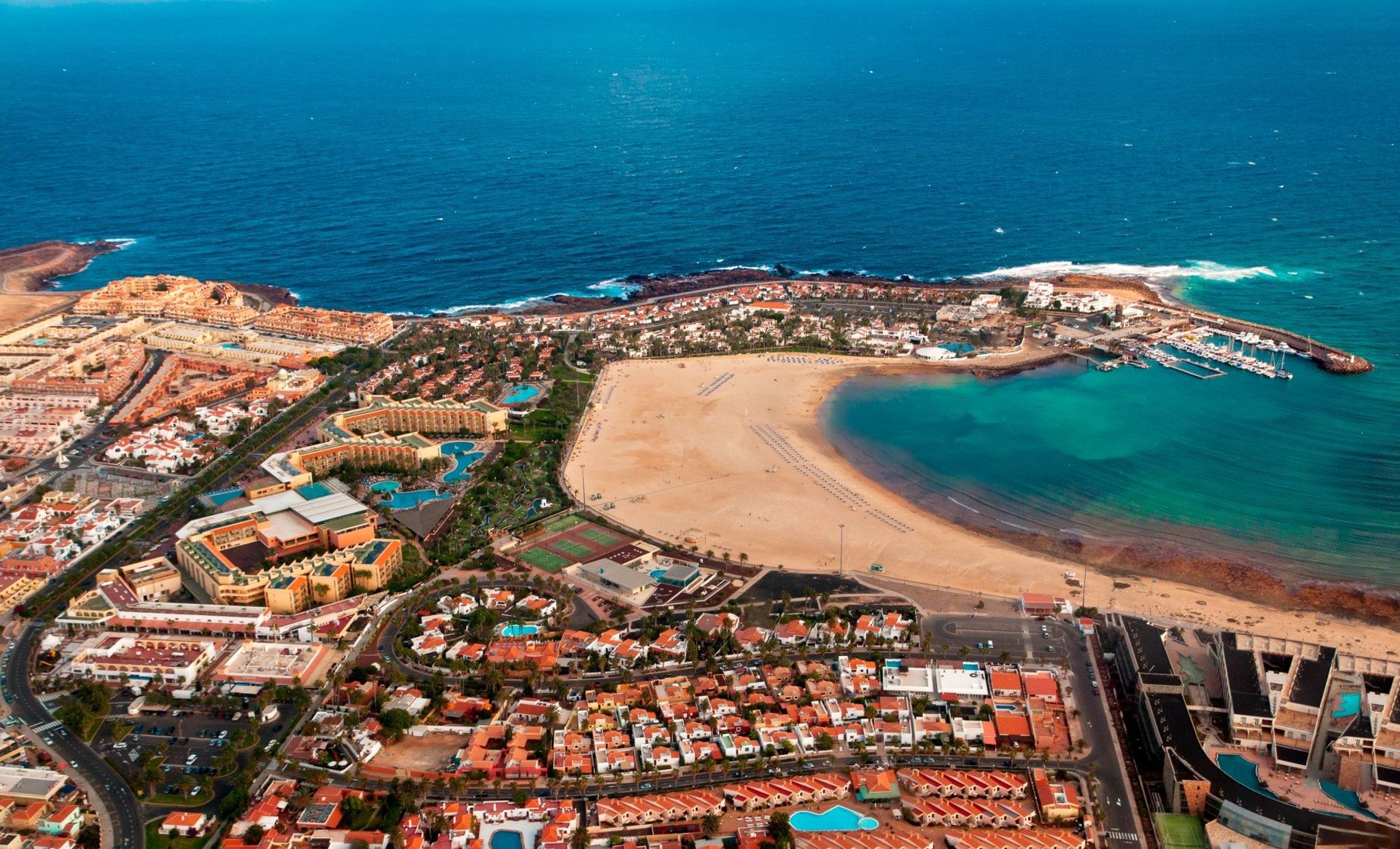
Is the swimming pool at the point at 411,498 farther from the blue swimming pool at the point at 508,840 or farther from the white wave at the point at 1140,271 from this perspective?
the white wave at the point at 1140,271

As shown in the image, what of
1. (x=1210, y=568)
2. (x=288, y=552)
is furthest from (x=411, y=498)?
(x=1210, y=568)

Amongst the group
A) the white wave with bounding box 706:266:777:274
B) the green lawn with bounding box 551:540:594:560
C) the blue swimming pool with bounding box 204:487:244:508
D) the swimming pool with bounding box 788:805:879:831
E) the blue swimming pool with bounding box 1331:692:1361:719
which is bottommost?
the swimming pool with bounding box 788:805:879:831

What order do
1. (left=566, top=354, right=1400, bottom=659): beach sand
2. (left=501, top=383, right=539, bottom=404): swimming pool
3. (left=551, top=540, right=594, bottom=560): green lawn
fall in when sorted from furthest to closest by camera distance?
(left=501, top=383, right=539, bottom=404): swimming pool → (left=551, top=540, right=594, bottom=560): green lawn → (left=566, top=354, right=1400, bottom=659): beach sand

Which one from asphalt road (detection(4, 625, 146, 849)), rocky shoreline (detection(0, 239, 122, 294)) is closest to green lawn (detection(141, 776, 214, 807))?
asphalt road (detection(4, 625, 146, 849))

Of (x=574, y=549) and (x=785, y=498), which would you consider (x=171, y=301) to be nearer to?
(x=574, y=549)

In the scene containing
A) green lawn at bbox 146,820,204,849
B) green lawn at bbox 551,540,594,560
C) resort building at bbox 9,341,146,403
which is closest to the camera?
green lawn at bbox 146,820,204,849

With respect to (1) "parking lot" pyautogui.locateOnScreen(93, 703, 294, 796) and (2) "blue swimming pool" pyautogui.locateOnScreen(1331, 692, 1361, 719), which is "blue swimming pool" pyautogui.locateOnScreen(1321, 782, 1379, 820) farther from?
(1) "parking lot" pyautogui.locateOnScreen(93, 703, 294, 796)

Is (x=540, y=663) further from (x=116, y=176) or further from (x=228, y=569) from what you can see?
(x=116, y=176)
